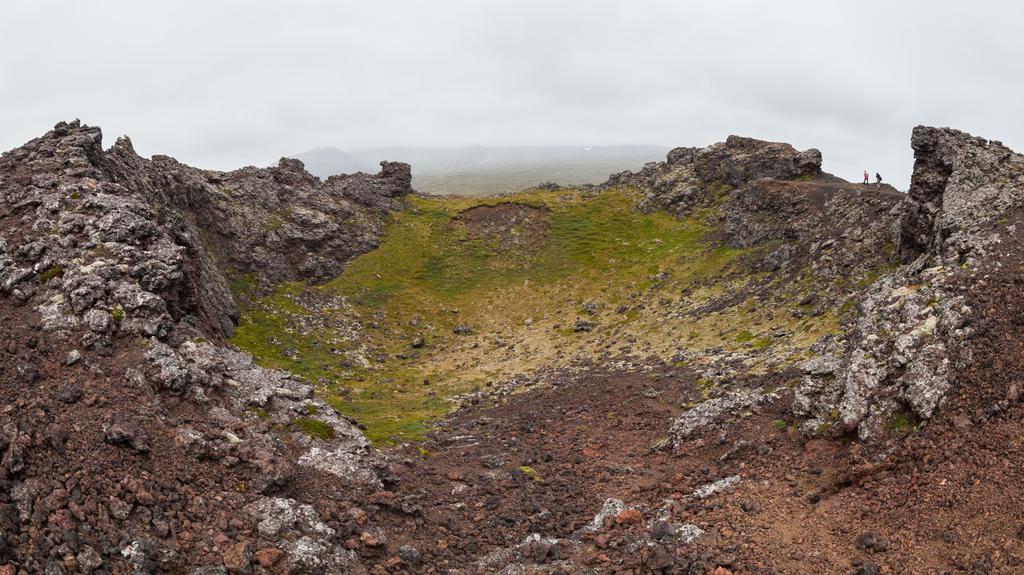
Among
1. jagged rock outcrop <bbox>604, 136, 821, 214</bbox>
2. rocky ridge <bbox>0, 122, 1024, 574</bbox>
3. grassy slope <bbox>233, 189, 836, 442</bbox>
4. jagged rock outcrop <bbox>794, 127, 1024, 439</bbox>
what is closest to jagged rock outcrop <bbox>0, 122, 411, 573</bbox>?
rocky ridge <bbox>0, 122, 1024, 574</bbox>

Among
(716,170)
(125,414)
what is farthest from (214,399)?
(716,170)

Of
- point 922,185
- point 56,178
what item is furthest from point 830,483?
point 56,178

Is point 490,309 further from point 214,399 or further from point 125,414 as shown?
point 125,414

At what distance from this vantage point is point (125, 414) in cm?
2180

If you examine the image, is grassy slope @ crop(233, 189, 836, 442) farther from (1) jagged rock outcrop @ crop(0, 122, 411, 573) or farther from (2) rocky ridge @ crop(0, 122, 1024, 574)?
(1) jagged rock outcrop @ crop(0, 122, 411, 573)

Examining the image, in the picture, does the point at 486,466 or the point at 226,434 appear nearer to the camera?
the point at 226,434

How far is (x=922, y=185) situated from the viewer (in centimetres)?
4431

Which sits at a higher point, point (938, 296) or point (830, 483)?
point (938, 296)

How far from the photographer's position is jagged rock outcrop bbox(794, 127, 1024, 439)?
2225 centimetres

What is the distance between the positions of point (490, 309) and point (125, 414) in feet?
159

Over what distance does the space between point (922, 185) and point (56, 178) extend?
63.4m

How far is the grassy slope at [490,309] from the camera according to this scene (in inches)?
1891

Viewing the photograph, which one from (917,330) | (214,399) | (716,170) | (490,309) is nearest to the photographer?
(917,330)

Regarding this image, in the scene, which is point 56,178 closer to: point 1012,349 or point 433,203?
point 1012,349
